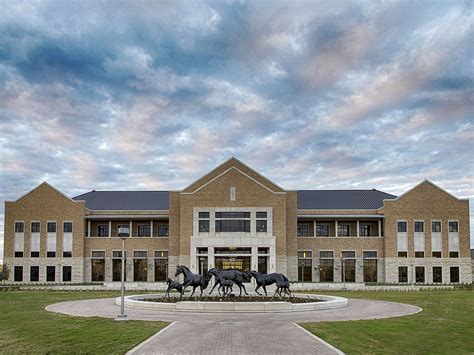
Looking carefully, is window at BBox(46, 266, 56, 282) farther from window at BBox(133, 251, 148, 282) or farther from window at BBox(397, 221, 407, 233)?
window at BBox(397, 221, 407, 233)

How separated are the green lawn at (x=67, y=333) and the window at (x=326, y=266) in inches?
1790

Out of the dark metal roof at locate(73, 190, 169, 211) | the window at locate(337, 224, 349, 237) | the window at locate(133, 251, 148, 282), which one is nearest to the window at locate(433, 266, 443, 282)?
the window at locate(337, 224, 349, 237)

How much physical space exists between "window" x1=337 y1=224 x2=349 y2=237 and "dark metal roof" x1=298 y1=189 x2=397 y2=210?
2310 mm

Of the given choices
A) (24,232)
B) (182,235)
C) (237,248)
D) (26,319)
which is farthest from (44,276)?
(26,319)

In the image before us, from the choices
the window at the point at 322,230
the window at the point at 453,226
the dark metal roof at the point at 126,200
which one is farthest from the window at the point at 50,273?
the window at the point at 453,226

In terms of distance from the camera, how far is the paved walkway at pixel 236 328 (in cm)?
1695

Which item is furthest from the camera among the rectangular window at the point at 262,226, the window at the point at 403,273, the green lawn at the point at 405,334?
the window at the point at 403,273

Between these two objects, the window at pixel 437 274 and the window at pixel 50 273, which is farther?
the window at pixel 50 273

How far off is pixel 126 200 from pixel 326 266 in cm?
2741

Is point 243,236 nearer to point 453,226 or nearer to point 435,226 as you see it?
point 435,226

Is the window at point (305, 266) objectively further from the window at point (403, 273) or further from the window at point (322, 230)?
Result: the window at point (403, 273)

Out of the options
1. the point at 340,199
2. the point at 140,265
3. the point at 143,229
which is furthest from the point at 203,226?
the point at 340,199

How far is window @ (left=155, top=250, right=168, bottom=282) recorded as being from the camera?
67.9 m

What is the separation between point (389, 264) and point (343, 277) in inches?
220
